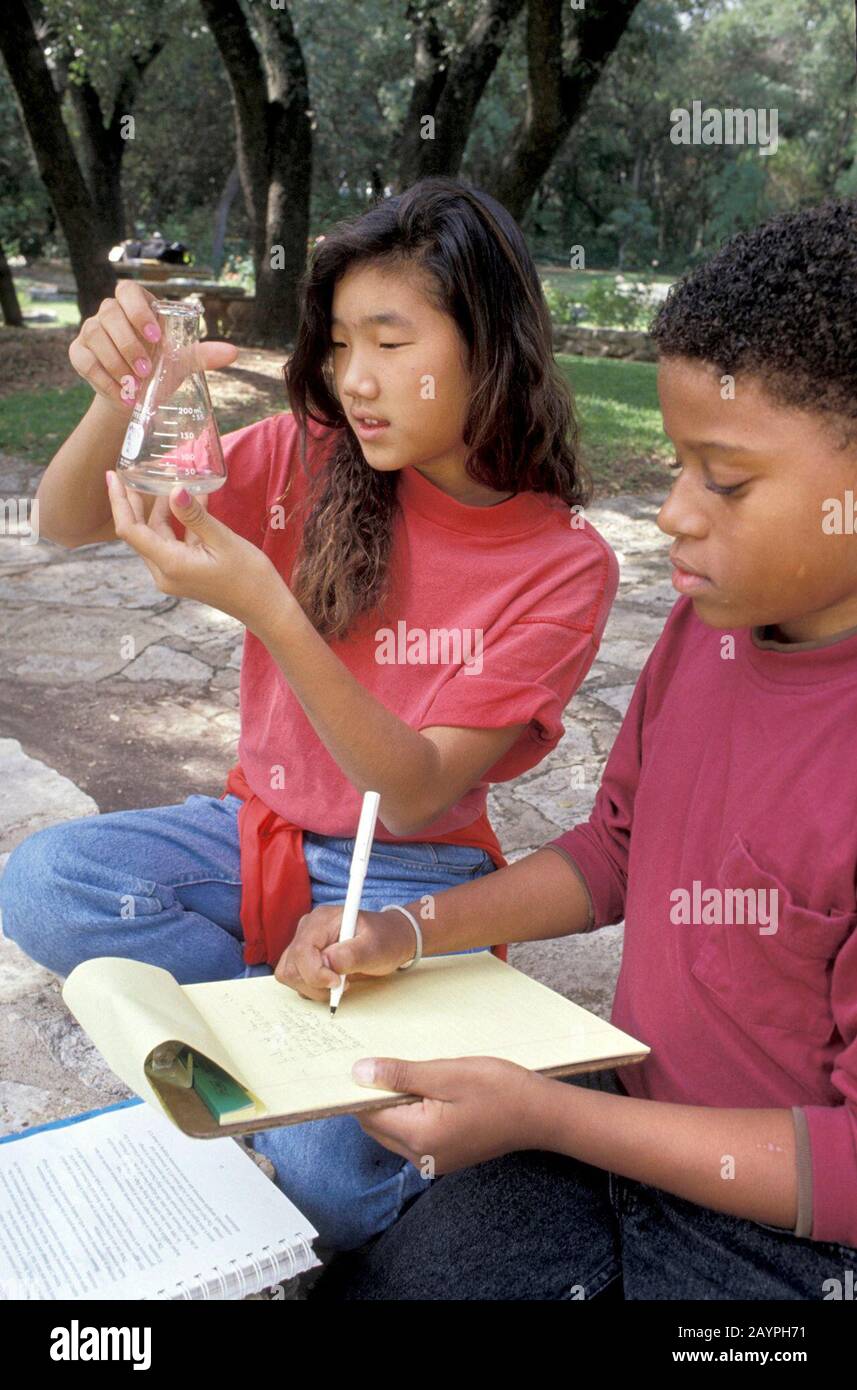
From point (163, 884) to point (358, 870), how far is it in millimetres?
652

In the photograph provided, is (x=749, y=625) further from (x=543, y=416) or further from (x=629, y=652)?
(x=629, y=652)

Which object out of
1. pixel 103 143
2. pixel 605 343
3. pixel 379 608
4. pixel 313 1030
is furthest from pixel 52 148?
pixel 313 1030

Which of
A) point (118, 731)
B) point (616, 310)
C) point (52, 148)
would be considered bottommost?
point (118, 731)

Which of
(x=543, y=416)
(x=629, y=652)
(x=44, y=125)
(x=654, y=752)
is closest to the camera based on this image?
(x=654, y=752)

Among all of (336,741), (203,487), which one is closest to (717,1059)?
(336,741)

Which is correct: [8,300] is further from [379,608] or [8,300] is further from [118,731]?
[379,608]

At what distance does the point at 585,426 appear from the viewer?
838 cm

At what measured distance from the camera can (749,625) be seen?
139cm

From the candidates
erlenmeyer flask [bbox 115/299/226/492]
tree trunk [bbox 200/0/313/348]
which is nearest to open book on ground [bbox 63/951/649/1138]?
erlenmeyer flask [bbox 115/299/226/492]

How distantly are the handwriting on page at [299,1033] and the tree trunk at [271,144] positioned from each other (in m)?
8.50

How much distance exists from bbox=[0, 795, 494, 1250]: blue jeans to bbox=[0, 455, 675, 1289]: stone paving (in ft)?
0.74

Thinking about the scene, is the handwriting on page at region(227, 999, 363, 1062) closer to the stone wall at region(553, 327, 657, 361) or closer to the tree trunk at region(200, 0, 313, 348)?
the tree trunk at region(200, 0, 313, 348)

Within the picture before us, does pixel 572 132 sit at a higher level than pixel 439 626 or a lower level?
higher

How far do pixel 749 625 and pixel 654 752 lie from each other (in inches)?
11.7
